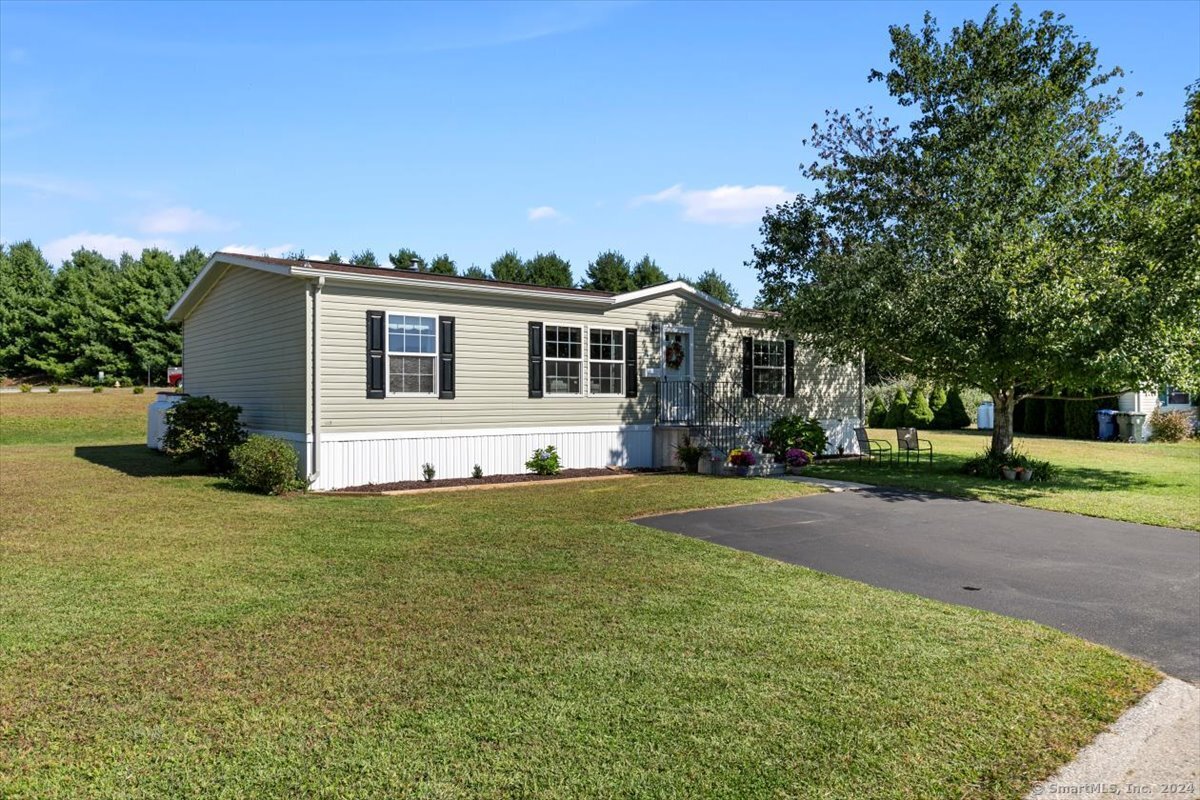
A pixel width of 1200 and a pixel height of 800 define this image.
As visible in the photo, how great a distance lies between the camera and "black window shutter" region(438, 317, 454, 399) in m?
12.6

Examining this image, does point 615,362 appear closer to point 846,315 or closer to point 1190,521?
point 846,315

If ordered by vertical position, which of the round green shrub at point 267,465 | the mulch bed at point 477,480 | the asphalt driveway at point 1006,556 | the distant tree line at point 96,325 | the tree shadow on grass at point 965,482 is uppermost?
the distant tree line at point 96,325

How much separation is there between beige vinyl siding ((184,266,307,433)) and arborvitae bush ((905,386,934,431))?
2283 centimetres

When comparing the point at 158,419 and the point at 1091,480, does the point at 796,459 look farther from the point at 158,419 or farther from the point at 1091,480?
the point at 158,419

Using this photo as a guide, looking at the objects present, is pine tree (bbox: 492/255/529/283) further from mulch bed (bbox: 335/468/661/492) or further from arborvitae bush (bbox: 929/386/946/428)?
mulch bed (bbox: 335/468/661/492)

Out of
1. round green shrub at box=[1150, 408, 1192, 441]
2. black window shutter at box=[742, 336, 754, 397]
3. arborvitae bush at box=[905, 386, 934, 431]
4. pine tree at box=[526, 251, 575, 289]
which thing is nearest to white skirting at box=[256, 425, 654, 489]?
black window shutter at box=[742, 336, 754, 397]

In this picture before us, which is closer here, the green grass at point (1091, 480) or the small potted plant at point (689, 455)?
the green grass at point (1091, 480)

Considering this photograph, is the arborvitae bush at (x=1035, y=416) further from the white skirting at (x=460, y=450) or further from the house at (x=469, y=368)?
the white skirting at (x=460, y=450)

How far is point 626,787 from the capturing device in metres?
2.89

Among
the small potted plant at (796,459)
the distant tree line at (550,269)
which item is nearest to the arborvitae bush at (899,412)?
the distant tree line at (550,269)

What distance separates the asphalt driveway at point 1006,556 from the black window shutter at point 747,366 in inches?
230

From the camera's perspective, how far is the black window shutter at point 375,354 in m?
12.0

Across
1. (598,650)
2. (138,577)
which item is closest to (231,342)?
(138,577)

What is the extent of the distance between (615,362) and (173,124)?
9084 mm
